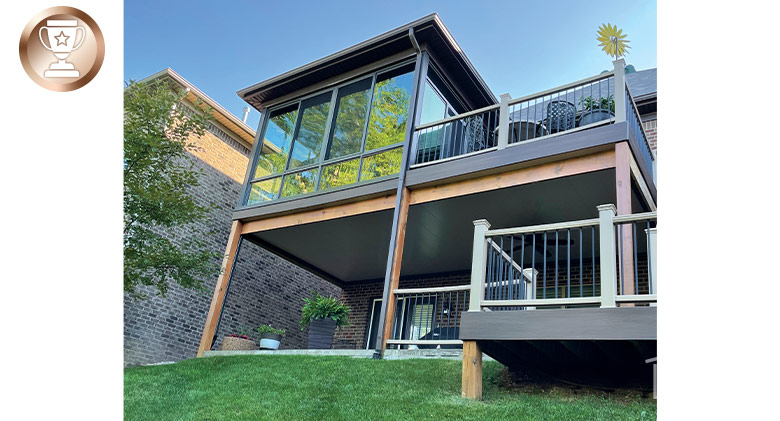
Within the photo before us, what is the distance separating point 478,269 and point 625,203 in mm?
1728

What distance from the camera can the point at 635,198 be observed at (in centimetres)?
721

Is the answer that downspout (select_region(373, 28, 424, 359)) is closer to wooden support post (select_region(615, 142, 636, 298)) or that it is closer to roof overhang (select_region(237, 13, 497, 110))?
roof overhang (select_region(237, 13, 497, 110))

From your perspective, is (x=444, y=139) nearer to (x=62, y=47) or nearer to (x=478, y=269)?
(x=478, y=269)

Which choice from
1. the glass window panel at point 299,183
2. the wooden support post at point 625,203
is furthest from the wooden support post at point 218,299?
the wooden support post at point 625,203

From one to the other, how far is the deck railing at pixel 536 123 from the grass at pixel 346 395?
2978mm

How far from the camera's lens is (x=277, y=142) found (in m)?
10.3

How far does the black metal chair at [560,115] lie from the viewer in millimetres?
7320

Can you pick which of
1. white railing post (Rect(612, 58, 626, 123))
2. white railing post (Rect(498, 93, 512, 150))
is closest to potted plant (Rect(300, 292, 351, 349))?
white railing post (Rect(498, 93, 512, 150))

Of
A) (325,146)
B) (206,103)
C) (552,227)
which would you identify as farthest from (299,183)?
(552,227)

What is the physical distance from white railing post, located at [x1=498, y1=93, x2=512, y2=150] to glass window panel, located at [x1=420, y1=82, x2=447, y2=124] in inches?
56.7

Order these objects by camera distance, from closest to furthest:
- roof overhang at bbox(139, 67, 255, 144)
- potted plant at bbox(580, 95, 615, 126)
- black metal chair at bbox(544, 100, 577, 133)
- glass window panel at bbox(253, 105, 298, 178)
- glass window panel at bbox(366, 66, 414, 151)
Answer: potted plant at bbox(580, 95, 615, 126), black metal chair at bbox(544, 100, 577, 133), glass window panel at bbox(366, 66, 414, 151), glass window panel at bbox(253, 105, 298, 178), roof overhang at bbox(139, 67, 255, 144)

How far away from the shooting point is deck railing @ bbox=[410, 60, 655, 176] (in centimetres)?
678
